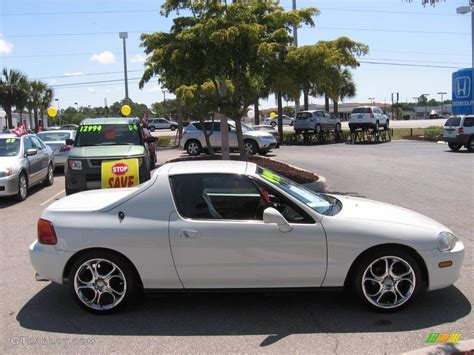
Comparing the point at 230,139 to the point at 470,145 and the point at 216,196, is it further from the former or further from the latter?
the point at 216,196

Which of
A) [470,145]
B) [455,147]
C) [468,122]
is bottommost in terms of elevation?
[455,147]

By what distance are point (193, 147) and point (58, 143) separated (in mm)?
6717

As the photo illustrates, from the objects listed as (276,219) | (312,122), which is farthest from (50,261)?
(312,122)

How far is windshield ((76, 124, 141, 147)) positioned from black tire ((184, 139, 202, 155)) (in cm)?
1090

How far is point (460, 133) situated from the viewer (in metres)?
25.2

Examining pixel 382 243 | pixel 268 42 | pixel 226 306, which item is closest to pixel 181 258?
pixel 226 306

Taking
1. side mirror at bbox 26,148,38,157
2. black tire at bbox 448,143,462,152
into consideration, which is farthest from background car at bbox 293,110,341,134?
side mirror at bbox 26,148,38,157

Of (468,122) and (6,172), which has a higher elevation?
(468,122)

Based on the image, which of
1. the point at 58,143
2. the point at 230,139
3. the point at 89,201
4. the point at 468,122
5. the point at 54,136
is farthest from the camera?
the point at 468,122

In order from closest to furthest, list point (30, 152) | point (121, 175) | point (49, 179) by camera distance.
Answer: point (121, 175) < point (30, 152) < point (49, 179)

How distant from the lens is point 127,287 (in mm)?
4922

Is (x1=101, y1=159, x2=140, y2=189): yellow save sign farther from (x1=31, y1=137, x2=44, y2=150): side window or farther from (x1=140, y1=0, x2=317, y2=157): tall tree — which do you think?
(x1=31, y1=137, x2=44, y2=150): side window

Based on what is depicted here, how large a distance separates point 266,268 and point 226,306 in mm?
685

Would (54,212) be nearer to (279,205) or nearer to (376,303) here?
(279,205)
